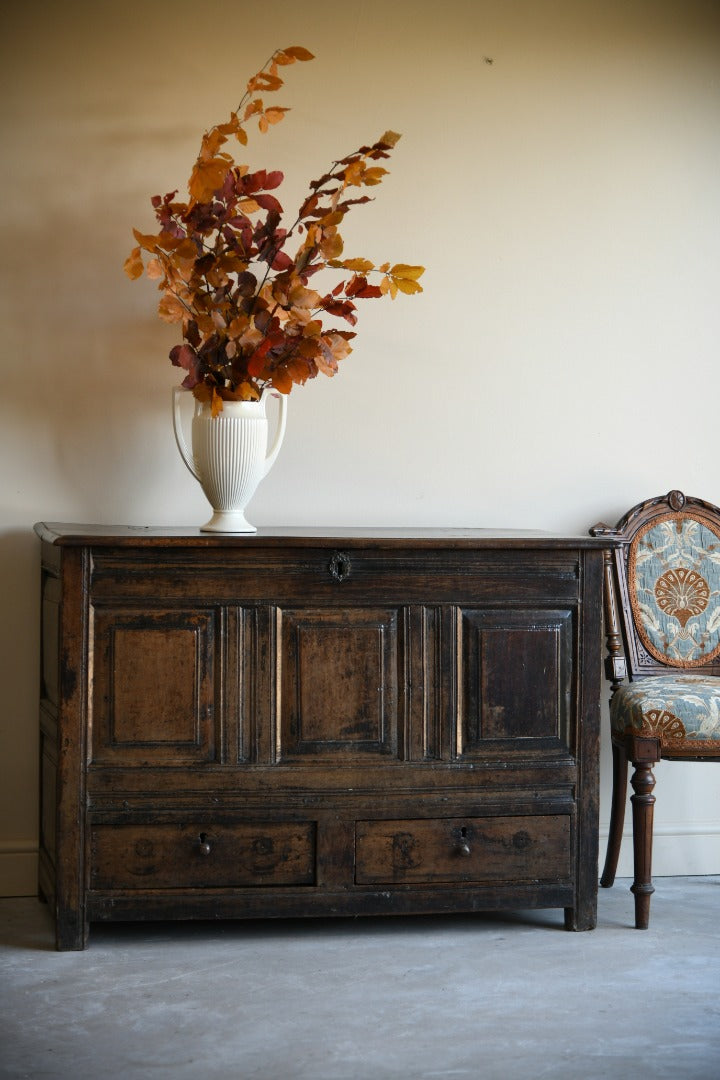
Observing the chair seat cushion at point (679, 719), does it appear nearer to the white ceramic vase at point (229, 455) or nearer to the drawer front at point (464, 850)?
the drawer front at point (464, 850)

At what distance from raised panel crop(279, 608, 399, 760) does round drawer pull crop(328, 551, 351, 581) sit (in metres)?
0.08

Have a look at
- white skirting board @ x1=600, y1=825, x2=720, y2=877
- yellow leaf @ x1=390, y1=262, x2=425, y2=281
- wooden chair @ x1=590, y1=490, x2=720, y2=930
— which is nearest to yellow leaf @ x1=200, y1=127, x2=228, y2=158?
yellow leaf @ x1=390, y1=262, x2=425, y2=281

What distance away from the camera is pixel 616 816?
9.78 feet

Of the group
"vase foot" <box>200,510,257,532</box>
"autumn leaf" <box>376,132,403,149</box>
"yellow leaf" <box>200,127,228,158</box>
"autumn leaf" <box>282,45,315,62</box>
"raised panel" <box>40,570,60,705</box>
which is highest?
"autumn leaf" <box>282,45,315,62</box>

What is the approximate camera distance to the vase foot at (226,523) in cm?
262

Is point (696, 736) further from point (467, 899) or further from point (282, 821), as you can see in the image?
point (282, 821)

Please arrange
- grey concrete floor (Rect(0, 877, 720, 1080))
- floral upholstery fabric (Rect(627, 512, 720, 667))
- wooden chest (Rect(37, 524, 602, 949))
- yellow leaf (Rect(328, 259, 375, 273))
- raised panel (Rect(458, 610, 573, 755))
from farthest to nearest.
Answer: floral upholstery fabric (Rect(627, 512, 720, 667)) → yellow leaf (Rect(328, 259, 375, 273)) → raised panel (Rect(458, 610, 573, 755)) → wooden chest (Rect(37, 524, 602, 949)) → grey concrete floor (Rect(0, 877, 720, 1080))

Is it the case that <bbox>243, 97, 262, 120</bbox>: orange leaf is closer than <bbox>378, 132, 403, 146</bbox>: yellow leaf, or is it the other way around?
<bbox>378, 132, 403, 146</bbox>: yellow leaf

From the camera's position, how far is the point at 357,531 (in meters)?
2.82

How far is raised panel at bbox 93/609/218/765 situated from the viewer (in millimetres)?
2424

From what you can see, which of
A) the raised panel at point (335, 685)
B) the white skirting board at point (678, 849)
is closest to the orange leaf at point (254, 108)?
the raised panel at point (335, 685)

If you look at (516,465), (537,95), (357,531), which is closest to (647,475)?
(516,465)

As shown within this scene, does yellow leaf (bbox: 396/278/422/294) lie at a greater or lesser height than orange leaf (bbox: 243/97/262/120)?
lesser

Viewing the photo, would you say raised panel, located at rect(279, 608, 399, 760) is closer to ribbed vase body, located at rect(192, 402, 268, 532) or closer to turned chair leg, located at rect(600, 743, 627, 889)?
ribbed vase body, located at rect(192, 402, 268, 532)
